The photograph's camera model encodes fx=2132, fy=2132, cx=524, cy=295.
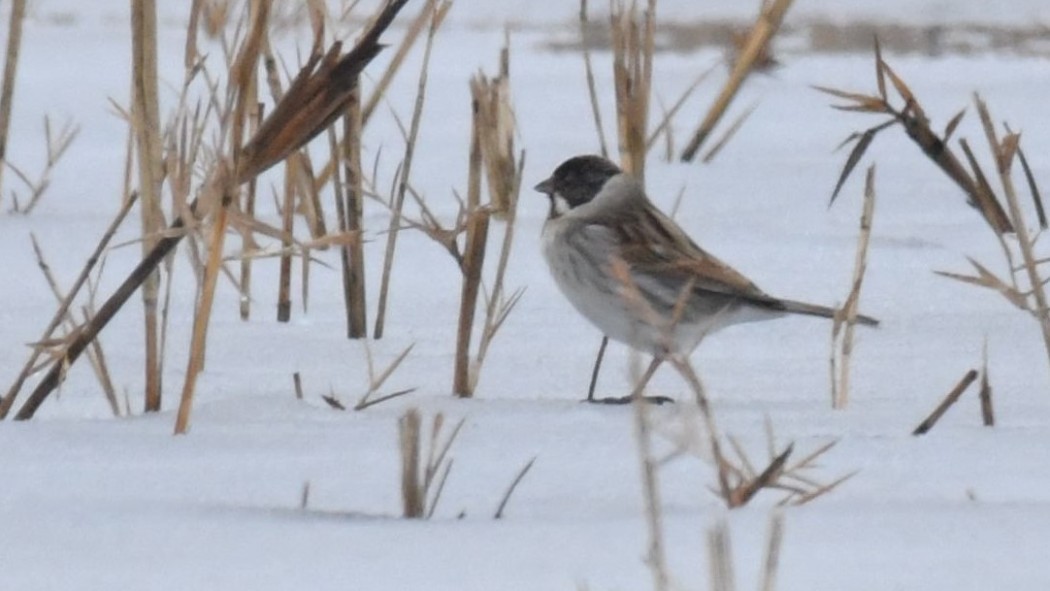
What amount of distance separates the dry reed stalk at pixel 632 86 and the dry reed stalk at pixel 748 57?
0.72 m

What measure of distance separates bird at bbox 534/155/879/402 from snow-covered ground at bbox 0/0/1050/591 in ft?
0.21

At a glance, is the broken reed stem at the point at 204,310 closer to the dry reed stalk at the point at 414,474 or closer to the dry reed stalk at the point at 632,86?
the dry reed stalk at the point at 414,474

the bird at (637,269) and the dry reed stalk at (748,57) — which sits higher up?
the dry reed stalk at (748,57)

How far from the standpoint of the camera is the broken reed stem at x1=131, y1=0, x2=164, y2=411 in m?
2.39

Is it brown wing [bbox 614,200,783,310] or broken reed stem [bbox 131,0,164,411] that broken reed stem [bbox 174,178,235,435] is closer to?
broken reed stem [bbox 131,0,164,411]

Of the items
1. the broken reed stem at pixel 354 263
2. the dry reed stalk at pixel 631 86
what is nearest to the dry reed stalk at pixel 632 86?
the dry reed stalk at pixel 631 86

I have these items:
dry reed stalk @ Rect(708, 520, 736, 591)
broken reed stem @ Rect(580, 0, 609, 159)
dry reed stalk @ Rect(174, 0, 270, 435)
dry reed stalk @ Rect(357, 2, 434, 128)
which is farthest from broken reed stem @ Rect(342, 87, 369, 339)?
dry reed stalk @ Rect(708, 520, 736, 591)

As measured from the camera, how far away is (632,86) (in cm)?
334

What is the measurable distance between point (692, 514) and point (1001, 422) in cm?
74

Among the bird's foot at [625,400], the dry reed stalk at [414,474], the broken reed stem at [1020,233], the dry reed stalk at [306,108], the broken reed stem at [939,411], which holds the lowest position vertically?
the bird's foot at [625,400]

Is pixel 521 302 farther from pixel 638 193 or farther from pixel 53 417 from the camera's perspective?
pixel 53 417

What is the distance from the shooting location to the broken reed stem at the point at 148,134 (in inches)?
94.2

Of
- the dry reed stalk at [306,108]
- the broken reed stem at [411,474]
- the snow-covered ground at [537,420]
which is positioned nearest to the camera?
the snow-covered ground at [537,420]

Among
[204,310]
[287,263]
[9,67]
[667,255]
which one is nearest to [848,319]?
[667,255]
